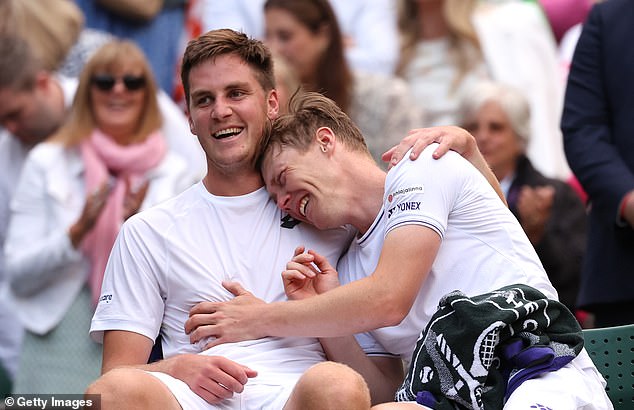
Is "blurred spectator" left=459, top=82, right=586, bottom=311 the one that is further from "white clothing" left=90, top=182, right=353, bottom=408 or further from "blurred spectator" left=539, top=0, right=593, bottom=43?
"white clothing" left=90, top=182, right=353, bottom=408

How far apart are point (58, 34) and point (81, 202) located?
1.40 meters

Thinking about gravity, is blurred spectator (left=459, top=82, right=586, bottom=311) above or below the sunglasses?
below

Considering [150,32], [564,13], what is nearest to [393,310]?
[150,32]

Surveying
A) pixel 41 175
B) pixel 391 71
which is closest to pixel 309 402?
pixel 41 175

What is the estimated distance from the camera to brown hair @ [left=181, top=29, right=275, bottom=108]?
4.36 metres

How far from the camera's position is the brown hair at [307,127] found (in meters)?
4.36

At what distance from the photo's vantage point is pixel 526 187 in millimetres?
6441

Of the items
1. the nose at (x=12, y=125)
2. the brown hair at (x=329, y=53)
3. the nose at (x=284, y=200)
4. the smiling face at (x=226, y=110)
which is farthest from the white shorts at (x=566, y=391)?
the nose at (x=12, y=125)

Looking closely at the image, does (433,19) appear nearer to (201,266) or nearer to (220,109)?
(220,109)

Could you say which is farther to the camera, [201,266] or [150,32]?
[150,32]

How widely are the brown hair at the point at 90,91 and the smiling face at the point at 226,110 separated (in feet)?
7.60

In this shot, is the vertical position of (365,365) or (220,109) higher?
(220,109)

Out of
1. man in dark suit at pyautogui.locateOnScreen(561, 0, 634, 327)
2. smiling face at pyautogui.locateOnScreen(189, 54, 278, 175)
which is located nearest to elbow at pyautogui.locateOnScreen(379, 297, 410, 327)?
smiling face at pyautogui.locateOnScreen(189, 54, 278, 175)

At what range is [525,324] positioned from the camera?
377 centimetres
